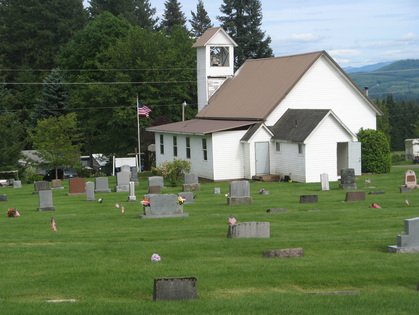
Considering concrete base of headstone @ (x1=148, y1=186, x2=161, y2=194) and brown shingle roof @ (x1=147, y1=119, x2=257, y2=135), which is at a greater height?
brown shingle roof @ (x1=147, y1=119, x2=257, y2=135)

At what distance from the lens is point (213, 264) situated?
15367mm

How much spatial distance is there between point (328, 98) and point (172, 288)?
35458mm

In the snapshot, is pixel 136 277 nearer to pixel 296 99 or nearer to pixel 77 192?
pixel 77 192

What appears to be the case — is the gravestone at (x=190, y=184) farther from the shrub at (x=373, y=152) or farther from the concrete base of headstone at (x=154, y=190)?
the shrub at (x=373, y=152)

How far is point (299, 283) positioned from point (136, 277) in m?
2.97

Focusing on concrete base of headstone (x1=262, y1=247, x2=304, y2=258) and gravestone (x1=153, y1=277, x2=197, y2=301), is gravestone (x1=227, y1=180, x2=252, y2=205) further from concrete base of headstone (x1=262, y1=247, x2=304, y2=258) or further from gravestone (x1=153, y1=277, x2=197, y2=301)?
gravestone (x1=153, y1=277, x2=197, y2=301)

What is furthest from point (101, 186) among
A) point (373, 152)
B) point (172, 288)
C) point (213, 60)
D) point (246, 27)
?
point (246, 27)

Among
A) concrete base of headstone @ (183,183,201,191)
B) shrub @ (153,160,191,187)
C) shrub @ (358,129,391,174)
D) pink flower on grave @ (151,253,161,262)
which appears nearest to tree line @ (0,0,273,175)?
shrub @ (153,160,191,187)

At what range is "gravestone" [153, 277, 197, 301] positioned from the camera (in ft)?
40.0

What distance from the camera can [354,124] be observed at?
47.0 meters

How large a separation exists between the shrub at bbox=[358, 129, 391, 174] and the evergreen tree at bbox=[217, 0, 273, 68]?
4156 cm

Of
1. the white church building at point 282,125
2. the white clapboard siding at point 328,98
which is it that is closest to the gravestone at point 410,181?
the white church building at point 282,125

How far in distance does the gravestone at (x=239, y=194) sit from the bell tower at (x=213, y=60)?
82.6 ft

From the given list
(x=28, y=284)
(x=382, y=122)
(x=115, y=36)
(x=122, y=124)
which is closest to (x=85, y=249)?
(x=28, y=284)
